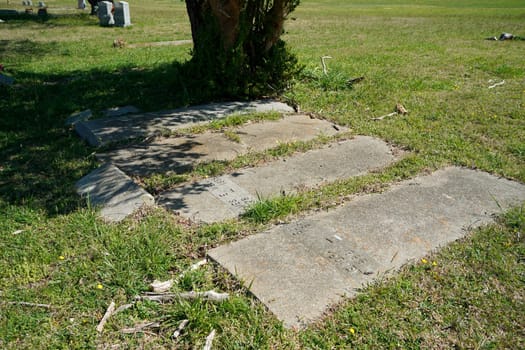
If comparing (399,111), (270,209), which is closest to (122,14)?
(399,111)

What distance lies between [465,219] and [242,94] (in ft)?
15.8

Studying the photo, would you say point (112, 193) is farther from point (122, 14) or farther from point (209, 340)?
point (122, 14)

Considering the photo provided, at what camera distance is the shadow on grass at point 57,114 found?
4.91m

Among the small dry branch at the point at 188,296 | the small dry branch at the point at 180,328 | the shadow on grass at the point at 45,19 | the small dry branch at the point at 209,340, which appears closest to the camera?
the small dry branch at the point at 209,340

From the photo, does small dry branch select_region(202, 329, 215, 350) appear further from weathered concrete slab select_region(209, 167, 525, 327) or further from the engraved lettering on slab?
the engraved lettering on slab

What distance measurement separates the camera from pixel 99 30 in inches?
736

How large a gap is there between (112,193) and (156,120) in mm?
2485

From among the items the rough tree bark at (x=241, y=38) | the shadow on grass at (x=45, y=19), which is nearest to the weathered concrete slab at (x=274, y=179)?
the rough tree bark at (x=241, y=38)

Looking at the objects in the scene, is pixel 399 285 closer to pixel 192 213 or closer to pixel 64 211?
pixel 192 213

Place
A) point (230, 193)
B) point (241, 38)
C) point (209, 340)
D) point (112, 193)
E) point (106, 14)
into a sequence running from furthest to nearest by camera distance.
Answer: point (106, 14), point (241, 38), point (230, 193), point (112, 193), point (209, 340)

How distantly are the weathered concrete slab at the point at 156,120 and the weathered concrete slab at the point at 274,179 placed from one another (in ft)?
6.02

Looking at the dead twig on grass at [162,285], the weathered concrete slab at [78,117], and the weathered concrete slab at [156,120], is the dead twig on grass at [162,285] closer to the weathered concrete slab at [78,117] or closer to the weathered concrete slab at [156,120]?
the weathered concrete slab at [156,120]

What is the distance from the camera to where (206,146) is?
612 cm

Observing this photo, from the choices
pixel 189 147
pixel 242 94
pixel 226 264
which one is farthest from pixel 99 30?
pixel 226 264
